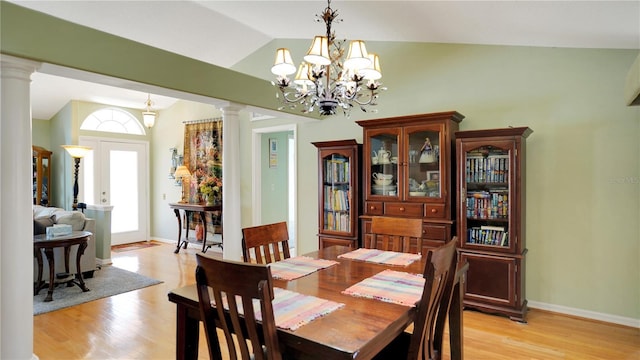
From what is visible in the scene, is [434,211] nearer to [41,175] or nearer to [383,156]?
[383,156]

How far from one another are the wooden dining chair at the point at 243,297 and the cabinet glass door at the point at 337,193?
292cm

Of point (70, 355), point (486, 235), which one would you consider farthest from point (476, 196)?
point (70, 355)

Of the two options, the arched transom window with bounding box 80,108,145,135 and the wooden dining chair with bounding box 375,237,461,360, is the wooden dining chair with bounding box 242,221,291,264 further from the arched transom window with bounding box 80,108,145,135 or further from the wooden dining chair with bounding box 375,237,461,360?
the arched transom window with bounding box 80,108,145,135

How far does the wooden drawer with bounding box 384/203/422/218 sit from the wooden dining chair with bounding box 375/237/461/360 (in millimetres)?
1888

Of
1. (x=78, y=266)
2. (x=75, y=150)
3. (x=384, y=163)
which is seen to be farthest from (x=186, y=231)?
(x=384, y=163)

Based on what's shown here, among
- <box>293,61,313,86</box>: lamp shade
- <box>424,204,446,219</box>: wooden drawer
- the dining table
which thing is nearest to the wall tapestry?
<box>424,204,446,219</box>: wooden drawer

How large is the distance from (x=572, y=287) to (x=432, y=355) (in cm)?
242

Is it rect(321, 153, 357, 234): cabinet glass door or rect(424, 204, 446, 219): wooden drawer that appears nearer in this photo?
rect(424, 204, 446, 219): wooden drawer

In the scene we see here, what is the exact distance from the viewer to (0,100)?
7.48 feet

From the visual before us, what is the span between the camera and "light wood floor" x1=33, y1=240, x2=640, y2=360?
2674 mm

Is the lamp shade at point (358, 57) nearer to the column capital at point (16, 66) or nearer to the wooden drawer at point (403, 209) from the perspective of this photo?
the wooden drawer at point (403, 209)

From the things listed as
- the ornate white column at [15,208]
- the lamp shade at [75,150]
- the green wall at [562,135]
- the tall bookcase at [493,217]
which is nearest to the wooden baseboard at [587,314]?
the green wall at [562,135]

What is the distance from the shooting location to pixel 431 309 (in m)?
1.55

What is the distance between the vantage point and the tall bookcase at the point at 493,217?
3.23 metres
